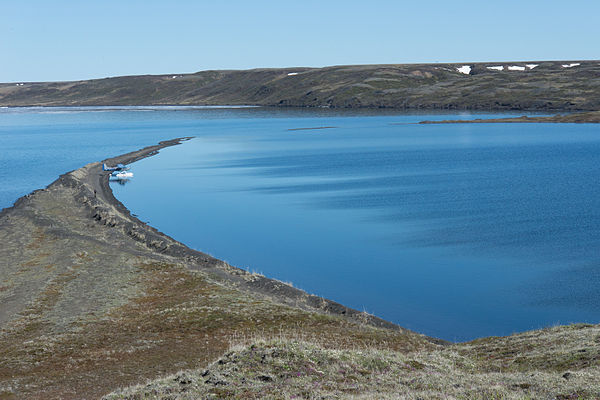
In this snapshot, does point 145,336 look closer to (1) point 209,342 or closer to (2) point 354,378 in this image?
(1) point 209,342

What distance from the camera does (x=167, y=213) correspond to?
5500 centimetres

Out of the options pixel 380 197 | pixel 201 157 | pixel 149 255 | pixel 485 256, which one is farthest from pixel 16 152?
pixel 485 256

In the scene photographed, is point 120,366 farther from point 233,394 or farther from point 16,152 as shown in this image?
point 16,152

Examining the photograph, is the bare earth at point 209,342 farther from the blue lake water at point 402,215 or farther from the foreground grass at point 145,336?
the blue lake water at point 402,215

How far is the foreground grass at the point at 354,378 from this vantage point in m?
13.4

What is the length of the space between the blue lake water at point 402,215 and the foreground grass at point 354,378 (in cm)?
932

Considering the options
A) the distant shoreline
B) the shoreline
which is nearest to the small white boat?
the shoreline

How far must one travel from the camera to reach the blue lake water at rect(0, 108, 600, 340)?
29.8 m

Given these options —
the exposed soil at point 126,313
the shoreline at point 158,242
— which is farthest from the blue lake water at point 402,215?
the exposed soil at point 126,313

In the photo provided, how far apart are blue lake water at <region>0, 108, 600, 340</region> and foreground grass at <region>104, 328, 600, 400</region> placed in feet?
30.6

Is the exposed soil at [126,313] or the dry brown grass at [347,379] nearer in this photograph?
the dry brown grass at [347,379]

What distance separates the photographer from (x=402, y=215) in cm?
4909

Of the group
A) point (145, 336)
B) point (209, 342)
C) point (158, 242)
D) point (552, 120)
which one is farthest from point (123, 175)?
point (552, 120)

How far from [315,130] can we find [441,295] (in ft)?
378
